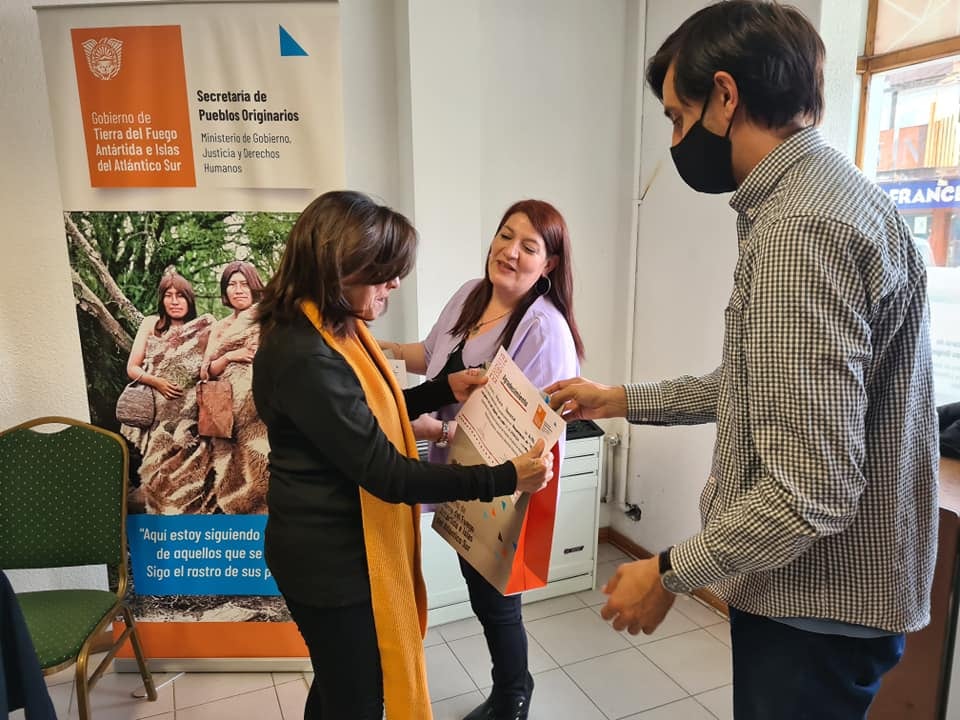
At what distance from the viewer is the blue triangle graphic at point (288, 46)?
1986 millimetres

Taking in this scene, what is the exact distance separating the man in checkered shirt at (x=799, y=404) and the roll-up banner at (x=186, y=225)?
54.3 inches

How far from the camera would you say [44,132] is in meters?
2.22

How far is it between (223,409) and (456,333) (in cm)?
81

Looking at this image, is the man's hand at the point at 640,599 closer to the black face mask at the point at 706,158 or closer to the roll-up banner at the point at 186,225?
the black face mask at the point at 706,158

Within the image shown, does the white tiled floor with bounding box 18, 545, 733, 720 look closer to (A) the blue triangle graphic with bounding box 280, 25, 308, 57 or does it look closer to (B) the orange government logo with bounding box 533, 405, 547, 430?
(B) the orange government logo with bounding box 533, 405, 547, 430

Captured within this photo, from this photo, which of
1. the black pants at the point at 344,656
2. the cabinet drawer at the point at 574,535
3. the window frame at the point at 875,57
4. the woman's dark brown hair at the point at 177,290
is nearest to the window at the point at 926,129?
the window frame at the point at 875,57

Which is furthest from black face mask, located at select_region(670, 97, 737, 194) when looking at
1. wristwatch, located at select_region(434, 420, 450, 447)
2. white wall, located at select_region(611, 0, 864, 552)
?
white wall, located at select_region(611, 0, 864, 552)

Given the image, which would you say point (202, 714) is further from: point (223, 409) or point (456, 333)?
point (456, 333)

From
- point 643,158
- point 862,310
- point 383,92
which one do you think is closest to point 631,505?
point 643,158

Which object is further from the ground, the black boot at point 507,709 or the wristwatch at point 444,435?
the wristwatch at point 444,435

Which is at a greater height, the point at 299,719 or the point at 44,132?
the point at 44,132

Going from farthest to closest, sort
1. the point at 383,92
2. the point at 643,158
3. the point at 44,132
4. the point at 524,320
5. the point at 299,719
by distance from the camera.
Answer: the point at 643,158 < the point at 383,92 < the point at 44,132 < the point at 299,719 < the point at 524,320

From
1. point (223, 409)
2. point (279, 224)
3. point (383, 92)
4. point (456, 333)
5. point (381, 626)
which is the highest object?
point (383, 92)

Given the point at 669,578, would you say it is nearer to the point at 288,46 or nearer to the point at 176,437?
the point at 176,437
